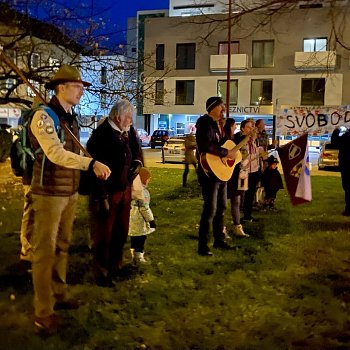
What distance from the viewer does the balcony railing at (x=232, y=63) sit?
3953 centimetres

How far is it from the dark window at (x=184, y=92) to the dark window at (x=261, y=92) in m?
5.22

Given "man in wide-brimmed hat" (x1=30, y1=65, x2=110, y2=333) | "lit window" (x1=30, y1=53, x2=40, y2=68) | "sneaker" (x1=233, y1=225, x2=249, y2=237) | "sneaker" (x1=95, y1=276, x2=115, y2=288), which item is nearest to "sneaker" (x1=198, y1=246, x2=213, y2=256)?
"sneaker" (x1=233, y1=225, x2=249, y2=237)

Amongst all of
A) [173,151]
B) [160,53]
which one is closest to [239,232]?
[173,151]

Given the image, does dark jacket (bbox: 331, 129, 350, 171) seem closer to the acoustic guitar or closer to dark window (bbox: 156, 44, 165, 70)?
the acoustic guitar

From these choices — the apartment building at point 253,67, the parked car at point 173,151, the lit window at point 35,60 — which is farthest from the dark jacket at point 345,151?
the apartment building at point 253,67

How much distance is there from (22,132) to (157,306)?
206cm

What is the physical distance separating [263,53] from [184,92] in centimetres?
741

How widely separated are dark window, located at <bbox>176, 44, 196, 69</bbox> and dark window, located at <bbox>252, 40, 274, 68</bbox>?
516cm

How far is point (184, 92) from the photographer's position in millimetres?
42656

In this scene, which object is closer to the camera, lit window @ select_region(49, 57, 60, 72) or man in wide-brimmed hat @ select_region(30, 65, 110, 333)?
man in wide-brimmed hat @ select_region(30, 65, 110, 333)

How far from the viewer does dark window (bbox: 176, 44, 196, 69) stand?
136 feet

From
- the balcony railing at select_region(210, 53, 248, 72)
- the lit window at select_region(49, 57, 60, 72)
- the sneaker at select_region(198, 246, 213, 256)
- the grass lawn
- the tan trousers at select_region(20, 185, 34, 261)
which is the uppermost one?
the balcony railing at select_region(210, 53, 248, 72)

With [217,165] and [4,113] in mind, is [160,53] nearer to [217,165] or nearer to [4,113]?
[4,113]

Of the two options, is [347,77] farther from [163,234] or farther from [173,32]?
[163,234]
